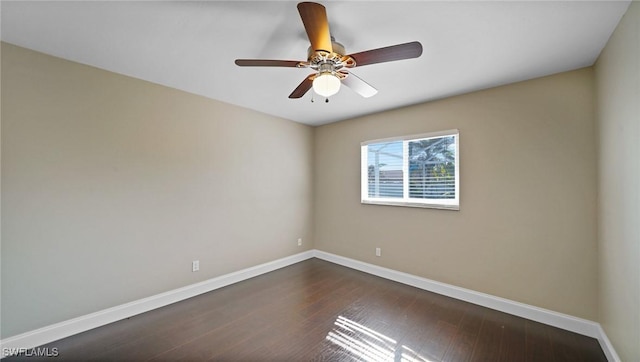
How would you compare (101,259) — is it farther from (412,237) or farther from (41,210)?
(412,237)

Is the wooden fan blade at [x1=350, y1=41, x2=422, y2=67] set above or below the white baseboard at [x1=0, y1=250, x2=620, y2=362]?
above

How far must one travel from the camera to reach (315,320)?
238 centimetres

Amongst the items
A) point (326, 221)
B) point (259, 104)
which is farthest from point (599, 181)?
point (259, 104)

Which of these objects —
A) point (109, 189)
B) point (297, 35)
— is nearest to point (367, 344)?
point (297, 35)

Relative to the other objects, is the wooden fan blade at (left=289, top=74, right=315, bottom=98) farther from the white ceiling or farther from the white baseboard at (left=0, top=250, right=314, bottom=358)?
the white baseboard at (left=0, top=250, right=314, bottom=358)

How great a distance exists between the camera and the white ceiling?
1495 millimetres

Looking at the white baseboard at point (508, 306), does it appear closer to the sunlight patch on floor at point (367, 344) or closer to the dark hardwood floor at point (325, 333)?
the dark hardwood floor at point (325, 333)

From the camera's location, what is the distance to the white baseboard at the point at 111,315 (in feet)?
6.23

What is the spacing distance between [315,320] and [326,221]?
2.06 m

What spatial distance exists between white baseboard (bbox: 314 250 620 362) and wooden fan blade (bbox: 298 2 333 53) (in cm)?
297

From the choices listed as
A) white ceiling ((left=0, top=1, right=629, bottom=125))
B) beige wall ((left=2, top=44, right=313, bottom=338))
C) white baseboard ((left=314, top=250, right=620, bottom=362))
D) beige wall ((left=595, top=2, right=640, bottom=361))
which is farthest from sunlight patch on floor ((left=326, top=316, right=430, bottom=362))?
white ceiling ((left=0, top=1, right=629, bottom=125))

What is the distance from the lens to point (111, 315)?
2.30m

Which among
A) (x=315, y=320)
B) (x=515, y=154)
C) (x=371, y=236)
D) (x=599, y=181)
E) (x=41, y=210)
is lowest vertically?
(x=315, y=320)

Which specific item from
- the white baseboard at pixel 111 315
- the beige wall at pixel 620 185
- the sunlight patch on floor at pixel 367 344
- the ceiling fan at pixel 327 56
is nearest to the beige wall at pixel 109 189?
the white baseboard at pixel 111 315
